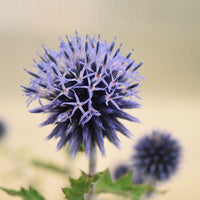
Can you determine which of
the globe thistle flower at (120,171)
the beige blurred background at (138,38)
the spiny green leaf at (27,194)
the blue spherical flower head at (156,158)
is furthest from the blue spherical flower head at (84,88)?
the beige blurred background at (138,38)

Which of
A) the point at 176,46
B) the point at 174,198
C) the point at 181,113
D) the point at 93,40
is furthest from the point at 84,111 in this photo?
the point at 176,46

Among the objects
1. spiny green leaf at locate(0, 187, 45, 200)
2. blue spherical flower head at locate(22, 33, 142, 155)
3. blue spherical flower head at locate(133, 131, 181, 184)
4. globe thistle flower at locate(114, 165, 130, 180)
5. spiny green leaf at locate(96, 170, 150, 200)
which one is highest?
blue spherical flower head at locate(22, 33, 142, 155)

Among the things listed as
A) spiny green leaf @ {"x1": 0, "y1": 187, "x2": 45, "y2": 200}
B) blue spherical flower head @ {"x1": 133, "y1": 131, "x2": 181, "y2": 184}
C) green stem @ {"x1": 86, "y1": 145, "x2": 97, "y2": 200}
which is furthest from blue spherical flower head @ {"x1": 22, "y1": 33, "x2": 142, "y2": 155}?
blue spherical flower head @ {"x1": 133, "y1": 131, "x2": 181, "y2": 184}

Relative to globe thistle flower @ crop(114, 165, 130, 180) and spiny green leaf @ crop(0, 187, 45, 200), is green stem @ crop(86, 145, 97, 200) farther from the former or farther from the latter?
globe thistle flower @ crop(114, 165, 130, 180)

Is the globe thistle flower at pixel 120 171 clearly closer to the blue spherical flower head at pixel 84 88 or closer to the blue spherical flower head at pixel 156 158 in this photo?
the blue spherical flower head at pixel 156 158

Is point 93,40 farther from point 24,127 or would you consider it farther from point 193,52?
point 193,52
